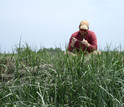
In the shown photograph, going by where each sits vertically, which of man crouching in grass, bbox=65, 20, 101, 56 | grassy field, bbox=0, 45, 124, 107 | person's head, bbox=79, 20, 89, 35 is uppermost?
person's head, bbox=79, 20, 89, 35

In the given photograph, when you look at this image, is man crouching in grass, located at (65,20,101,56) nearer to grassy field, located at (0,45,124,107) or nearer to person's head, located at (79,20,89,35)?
person's head, located at (79,20,89,35)

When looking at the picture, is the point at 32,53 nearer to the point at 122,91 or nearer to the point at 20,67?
the point at 20,67

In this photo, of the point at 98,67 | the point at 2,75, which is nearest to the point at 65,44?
the point at 98,67

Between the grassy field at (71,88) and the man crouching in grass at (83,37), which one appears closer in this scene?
the grassy field at (71,88)

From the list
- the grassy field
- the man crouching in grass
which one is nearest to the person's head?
the man crouching in grass

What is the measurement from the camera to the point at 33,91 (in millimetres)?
2949

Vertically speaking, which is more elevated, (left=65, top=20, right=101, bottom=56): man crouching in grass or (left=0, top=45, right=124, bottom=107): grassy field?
(left=65, top=20, right=101, bottom=56): man crouching in grass

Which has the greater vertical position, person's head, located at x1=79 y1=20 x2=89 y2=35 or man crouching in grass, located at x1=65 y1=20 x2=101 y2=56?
person's head, located at x1=79 y1=20 x2=89 y2=35

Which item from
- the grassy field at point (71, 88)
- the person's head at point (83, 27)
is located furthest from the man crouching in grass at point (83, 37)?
the grassy field at point (71, 88)

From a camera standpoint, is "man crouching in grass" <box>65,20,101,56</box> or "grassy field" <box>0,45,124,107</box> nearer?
"grassy field" <box>0,45,124,107</box>

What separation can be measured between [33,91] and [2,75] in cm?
108

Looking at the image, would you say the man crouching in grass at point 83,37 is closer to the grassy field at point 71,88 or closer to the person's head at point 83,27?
the person's head at point 83,27

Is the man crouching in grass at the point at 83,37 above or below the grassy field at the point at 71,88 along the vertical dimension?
above

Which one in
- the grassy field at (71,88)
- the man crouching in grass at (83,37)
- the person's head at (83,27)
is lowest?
the grassy field at (71,88)
